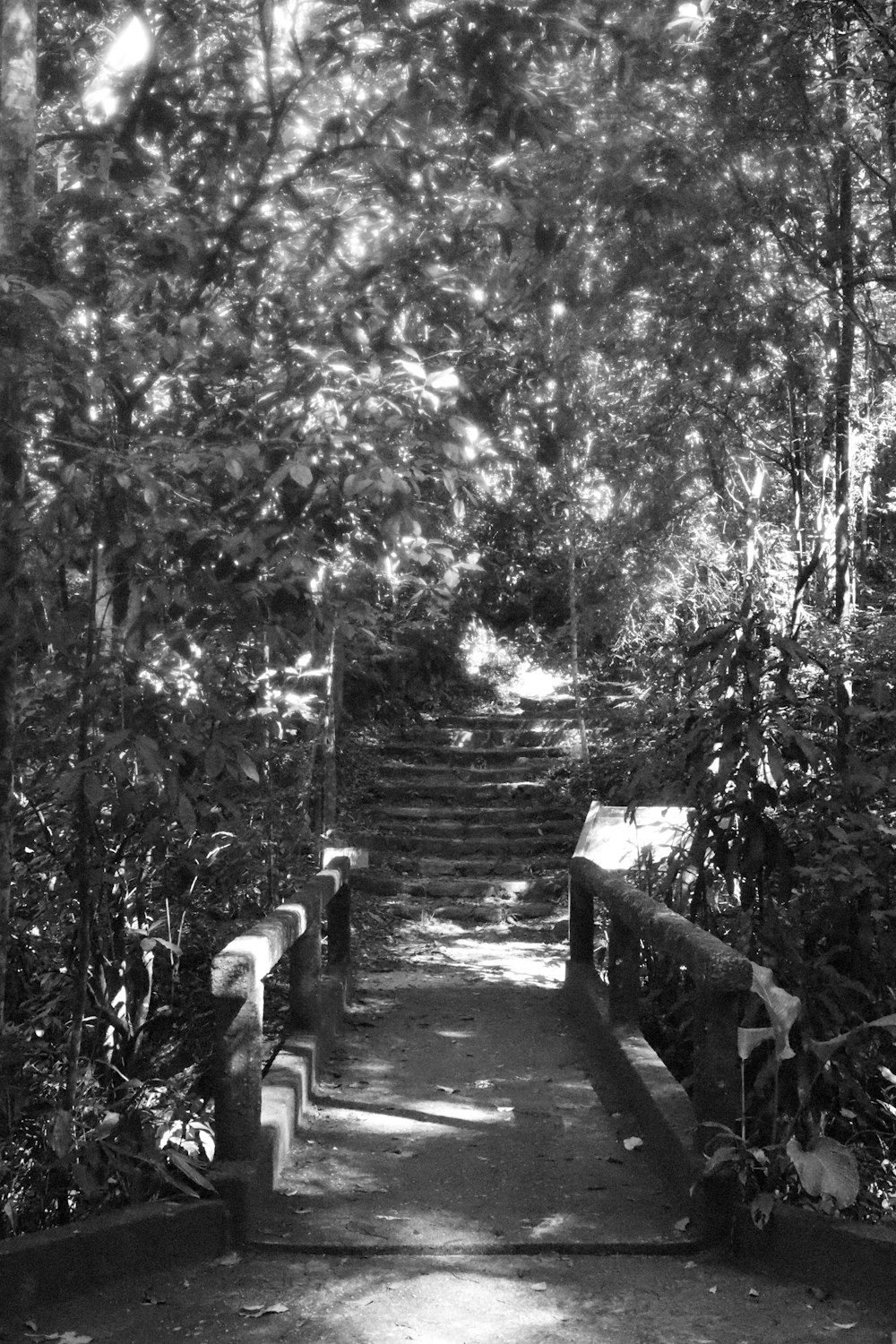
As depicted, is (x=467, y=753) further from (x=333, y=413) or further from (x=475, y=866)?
(x=333, y=413)

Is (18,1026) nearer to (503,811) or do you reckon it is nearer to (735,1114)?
(735,1114)

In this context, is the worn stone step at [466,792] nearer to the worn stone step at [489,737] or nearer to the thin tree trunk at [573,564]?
the thin tree trunk at [573,564]

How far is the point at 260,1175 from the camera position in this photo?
4.12 m

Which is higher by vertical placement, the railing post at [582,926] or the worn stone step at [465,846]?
the railing post at [582,926]

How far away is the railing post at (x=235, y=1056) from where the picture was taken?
404cm

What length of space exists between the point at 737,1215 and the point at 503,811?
10.5 metres

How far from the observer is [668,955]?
547 centimetres

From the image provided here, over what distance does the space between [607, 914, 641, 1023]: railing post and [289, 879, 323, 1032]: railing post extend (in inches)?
56.4

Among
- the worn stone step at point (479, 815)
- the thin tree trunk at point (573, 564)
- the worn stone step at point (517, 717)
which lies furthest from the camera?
the worn stone step at point (517, 717)

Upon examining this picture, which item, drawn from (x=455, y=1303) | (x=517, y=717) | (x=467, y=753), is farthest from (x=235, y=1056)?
(x=517, y=717)

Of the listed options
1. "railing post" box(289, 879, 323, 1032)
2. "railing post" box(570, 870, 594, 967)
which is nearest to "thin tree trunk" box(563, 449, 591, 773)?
"railing post" box(570, 870, 594, 967)

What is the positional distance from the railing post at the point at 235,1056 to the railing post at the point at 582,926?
3579mm

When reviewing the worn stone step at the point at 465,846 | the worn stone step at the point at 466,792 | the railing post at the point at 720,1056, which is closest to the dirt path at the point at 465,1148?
the railing post at the point at 720,1056

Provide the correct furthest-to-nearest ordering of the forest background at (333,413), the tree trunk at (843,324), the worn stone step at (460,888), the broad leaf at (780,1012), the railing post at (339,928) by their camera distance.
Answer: the worn stone step at (460,888), the railing post at (339,928), the tree trunk at (843,324), the forest background at (333,413), the broad leaf at (780,1012)
